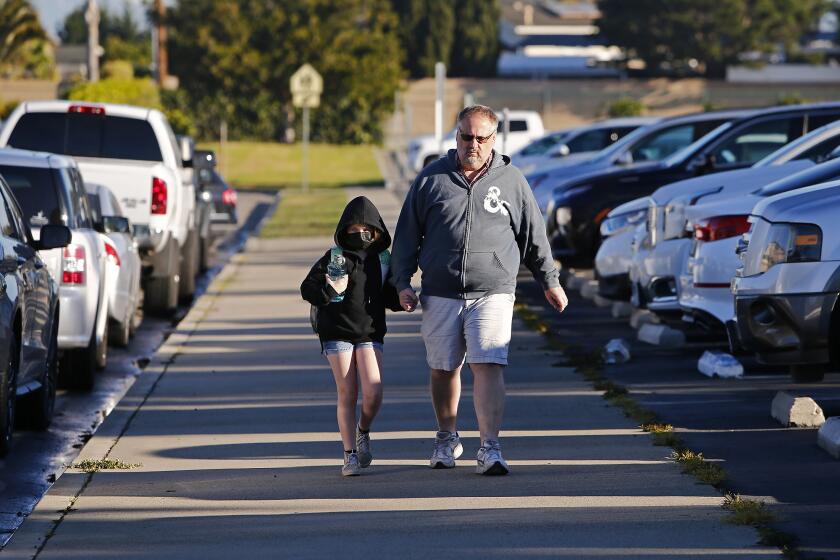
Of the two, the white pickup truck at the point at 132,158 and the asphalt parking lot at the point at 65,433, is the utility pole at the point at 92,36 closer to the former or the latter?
the white pickup truck at the point at 132,158

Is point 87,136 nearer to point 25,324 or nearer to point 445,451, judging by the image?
point 25,324

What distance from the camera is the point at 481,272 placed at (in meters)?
8.17

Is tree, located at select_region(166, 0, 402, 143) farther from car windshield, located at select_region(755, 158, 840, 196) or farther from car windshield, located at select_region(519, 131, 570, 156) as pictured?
car windshield, located at select_region(755, 158, 840, 196)

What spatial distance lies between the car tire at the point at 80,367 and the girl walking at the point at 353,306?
13.2 ft

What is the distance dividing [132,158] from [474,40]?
60276mm

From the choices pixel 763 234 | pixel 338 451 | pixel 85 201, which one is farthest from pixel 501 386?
pixel 85 201

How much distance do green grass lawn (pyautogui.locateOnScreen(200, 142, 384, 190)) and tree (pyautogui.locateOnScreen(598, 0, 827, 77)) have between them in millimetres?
18394

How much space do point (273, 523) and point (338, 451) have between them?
1.85m

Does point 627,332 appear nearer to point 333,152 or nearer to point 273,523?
point 273,523

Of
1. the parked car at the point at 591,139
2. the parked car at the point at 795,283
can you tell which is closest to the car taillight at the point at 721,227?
the parked car at the point at 795,283

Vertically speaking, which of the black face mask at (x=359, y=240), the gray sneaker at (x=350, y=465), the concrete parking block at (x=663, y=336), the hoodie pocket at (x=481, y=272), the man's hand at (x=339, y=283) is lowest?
the concrete parking block at (x=663, y=336)

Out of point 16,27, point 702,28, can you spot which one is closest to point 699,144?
point 16,27

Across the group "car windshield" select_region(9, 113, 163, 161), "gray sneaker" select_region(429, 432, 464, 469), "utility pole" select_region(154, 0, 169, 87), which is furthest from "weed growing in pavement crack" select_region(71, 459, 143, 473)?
"utility pole" select_region(154, 0, 169, 87)

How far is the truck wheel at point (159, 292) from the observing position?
17.0 m
